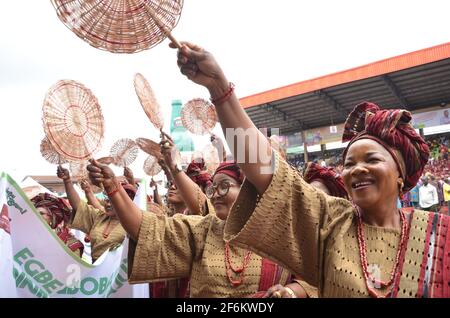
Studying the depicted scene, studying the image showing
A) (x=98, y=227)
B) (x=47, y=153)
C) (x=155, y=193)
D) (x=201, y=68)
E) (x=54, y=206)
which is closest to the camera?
(x=201, y=68)

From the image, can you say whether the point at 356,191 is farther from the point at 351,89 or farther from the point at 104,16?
the point at 351,89

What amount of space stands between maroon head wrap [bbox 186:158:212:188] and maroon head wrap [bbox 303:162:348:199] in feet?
3.23

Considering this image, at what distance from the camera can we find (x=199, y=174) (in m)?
3.94

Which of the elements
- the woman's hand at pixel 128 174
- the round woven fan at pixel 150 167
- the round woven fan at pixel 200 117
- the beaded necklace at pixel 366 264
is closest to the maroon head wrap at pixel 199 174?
the woman's hand at pixel 128 174

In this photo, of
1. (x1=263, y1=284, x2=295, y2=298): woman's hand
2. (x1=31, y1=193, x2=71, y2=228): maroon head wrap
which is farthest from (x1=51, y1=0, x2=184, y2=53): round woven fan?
(x1=31, y1=193, x2=71, y2=228): maroon head wrap

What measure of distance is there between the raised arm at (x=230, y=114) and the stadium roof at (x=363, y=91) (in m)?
12.7

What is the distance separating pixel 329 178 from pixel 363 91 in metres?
12.2

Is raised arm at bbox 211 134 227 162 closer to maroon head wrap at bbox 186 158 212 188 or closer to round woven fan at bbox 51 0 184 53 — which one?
maroon head wrap at bbox 186 158 212 188

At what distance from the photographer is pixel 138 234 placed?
220 cm

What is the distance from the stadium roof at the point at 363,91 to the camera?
12875 mm

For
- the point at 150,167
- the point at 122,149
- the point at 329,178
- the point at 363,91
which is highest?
the point at 363,91

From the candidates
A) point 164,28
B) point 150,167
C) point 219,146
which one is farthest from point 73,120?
point 150,167

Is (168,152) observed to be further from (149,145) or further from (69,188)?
(69,188)

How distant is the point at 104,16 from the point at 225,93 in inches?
22.3
